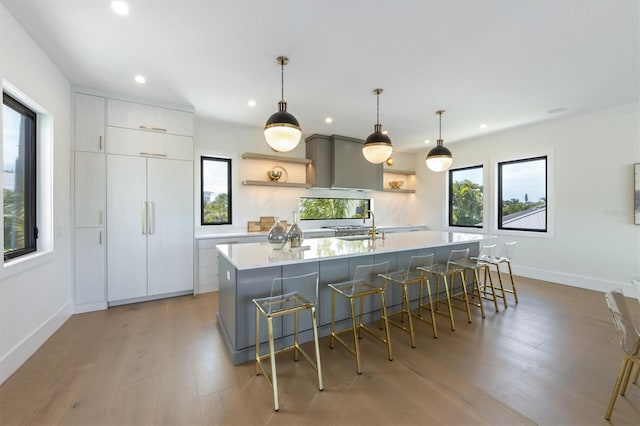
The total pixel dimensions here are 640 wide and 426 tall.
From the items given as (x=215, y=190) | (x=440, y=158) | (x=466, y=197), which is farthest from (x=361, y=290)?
(x=466, y=197)

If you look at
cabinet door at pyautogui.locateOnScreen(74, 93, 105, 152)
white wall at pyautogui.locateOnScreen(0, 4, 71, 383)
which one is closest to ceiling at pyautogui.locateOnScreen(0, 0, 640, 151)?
white wall at pyautogui.locateOnScreen(0, 4, 71, 383)

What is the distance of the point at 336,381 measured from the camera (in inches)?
76.9

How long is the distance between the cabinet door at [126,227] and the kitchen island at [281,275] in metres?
1.58

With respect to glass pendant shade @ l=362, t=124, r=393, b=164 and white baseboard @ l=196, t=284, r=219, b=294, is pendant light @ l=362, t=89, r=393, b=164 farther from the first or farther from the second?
white baseboard @ l=196, t=284, r=219, b=294

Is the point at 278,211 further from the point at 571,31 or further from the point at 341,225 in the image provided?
the point at 571,31

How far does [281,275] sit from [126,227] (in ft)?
8.13

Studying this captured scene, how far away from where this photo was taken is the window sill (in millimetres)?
2018

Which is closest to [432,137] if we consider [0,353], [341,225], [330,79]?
[341,225]

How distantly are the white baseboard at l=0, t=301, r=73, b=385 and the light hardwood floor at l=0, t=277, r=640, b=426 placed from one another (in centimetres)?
6

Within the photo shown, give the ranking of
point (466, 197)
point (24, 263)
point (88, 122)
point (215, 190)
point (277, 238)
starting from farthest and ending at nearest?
1. point (466, 197)
2. point (215, 190)
3. point (88, 122)
4. point (277, 238)
5. point (24, 263)

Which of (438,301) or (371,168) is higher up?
(371,168)

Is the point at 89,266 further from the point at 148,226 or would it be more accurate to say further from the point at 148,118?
the point at 148,118

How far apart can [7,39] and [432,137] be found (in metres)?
5.74

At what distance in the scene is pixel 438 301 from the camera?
3.55 meters
